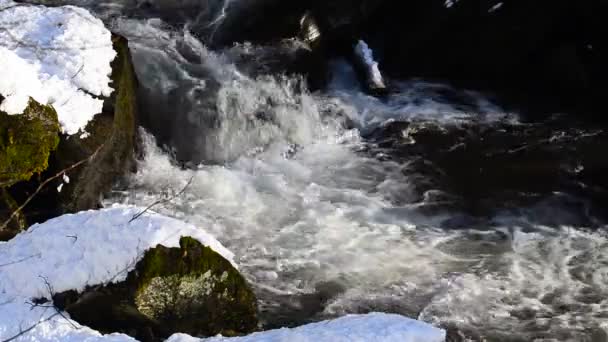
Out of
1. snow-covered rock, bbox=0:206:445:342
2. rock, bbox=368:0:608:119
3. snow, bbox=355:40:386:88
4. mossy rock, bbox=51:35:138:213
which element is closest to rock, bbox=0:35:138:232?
mossy rock, bbox=51:35:138:213

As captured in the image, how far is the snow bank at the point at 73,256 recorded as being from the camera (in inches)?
208

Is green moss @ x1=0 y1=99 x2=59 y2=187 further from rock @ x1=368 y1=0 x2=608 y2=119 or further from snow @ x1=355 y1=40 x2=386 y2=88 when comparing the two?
rock @ x1=368 y1=0 x2=608 y2=119

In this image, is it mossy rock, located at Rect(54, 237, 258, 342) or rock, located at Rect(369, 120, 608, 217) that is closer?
mossy rock, located at Rect(54, 237, 258, 342)

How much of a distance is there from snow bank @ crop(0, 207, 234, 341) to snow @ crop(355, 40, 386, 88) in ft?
20.0

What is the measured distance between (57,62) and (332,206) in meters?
3.62

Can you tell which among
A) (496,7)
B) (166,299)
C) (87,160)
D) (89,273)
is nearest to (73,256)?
(89,273)

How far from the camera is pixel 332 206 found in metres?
8.71

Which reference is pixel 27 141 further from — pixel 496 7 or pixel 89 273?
pixel 496 7

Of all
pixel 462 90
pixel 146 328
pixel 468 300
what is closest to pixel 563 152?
pixel 462 90

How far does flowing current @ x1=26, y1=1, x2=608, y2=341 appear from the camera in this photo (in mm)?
7047

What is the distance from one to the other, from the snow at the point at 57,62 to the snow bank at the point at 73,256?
2209mm

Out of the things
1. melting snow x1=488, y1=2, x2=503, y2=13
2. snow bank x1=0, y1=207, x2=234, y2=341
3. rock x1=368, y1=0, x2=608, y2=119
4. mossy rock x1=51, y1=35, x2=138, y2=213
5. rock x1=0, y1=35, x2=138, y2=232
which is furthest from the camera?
melting snow x1=488, y1=2, x2=503, y2=13

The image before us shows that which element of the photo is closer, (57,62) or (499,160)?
(57,62)

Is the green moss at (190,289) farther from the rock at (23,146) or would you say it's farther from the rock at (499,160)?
the rock at (499,160)
